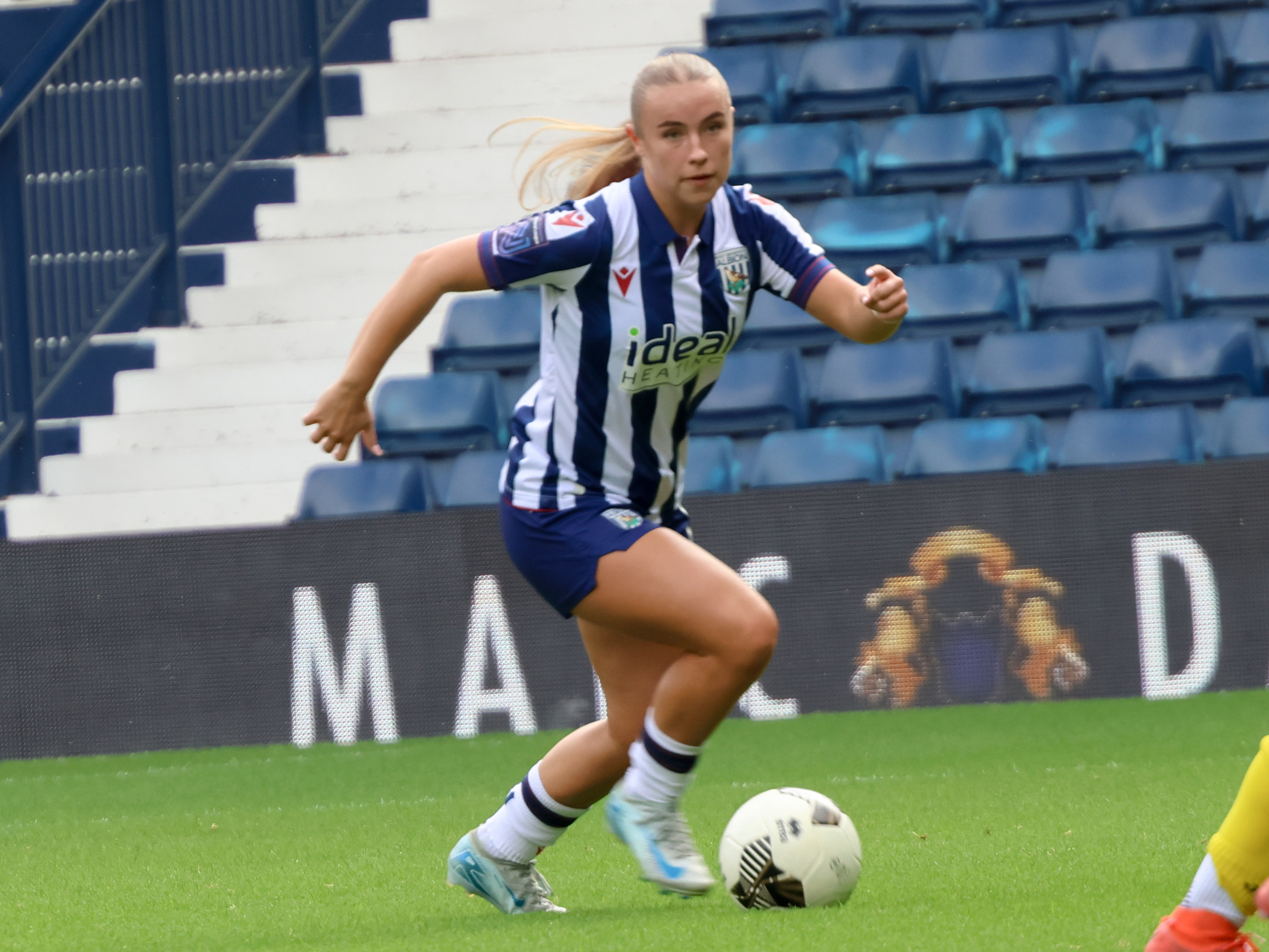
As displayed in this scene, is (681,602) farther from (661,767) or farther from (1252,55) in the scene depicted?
(1252,55)

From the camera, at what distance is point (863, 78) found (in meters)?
9.30

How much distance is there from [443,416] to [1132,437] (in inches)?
121

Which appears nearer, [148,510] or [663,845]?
[663,845]

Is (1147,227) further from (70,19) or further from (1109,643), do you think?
(70,19)

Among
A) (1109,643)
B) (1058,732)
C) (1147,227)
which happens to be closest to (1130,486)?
(1109,643)

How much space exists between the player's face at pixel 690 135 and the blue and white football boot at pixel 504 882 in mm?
1348

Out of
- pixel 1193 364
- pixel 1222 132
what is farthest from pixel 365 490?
pixel 1222 132

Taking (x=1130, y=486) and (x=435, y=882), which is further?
(x=1130, y=486)

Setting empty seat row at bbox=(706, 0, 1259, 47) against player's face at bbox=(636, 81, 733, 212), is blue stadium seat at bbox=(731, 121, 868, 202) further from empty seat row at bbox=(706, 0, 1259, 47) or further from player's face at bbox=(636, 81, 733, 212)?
player's face at bbox=(636, 81, 733, 212)

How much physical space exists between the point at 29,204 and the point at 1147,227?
17.8 ft

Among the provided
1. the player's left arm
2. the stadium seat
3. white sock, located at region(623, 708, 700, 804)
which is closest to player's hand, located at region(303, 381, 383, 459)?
white sock, located at region(623, 708, 700, 804)

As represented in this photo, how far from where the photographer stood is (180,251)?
946 centimetres

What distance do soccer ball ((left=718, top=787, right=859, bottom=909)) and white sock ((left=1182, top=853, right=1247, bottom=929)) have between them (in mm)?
964

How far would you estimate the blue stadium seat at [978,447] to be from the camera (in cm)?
759
